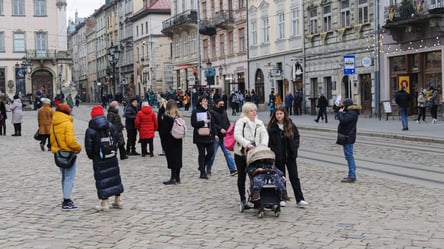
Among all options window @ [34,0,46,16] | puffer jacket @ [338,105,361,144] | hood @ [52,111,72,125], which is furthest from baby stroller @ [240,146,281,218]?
window @ [34,0,46,16]

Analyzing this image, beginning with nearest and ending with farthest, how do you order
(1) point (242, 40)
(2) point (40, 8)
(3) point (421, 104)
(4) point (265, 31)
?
(3) point (421, 104) → (4) point (265, 31) → (1) point (242, 40) → (2) point (40, 8)

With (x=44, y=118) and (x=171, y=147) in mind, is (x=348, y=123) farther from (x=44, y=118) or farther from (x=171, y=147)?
(x=44, y=118)

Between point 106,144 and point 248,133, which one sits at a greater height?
point 248,133

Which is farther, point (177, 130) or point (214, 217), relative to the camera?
point (177, 130)

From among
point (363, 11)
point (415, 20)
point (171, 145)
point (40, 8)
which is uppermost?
point (40, 8)

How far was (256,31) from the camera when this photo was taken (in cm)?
5003

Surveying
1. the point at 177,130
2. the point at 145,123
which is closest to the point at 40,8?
the point at 145,123

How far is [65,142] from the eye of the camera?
413 inches

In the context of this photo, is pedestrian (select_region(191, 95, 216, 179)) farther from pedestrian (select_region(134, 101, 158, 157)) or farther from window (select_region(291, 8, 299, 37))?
window (select_region(291, 8, 299, 37))

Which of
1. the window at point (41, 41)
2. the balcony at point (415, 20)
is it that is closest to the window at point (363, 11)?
the balcony at point (415, 20)

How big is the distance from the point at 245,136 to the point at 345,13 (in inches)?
1169

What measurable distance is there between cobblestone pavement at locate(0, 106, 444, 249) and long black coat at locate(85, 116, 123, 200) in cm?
33

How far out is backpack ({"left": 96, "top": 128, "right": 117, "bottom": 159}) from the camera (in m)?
10.3

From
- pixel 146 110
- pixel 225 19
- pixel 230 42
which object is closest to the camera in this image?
pixel 146 110
